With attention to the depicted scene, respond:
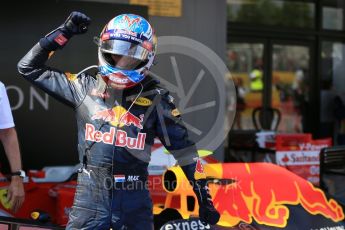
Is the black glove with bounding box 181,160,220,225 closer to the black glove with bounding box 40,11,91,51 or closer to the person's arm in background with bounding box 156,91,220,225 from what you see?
the person's arm in background with bounding box 156,91,220,225

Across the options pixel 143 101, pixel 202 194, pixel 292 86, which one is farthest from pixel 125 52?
pixel 292 86

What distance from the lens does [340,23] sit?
424 inches

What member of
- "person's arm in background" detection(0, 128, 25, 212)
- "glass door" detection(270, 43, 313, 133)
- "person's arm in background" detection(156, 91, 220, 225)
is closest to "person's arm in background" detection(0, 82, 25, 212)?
"person's arm in background" detection(0, 128, 25, 212)

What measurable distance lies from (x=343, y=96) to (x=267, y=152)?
421 cm

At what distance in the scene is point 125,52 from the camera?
102 inches

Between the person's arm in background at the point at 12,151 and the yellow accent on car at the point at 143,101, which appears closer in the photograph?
the yellow accent on car at the point at 143,101

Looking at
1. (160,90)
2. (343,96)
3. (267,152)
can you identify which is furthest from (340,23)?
(160,90)

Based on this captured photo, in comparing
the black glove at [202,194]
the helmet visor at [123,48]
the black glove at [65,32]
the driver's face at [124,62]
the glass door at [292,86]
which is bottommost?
the glass door at [292,86]

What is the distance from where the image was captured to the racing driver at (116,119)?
8.29 ft

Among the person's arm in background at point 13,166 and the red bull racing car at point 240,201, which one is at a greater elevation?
the person's arm in background at point 13,166

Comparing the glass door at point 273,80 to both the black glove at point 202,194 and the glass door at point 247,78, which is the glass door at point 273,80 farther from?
the black glove at point 202,194

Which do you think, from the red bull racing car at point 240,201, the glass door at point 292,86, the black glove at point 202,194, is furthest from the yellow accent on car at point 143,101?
the glass door at point 292,86

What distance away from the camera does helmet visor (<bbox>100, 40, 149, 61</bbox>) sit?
102 inches

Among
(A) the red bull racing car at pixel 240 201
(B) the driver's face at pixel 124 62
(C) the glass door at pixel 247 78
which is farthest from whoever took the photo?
(C) the glass door at pixel 247 78
